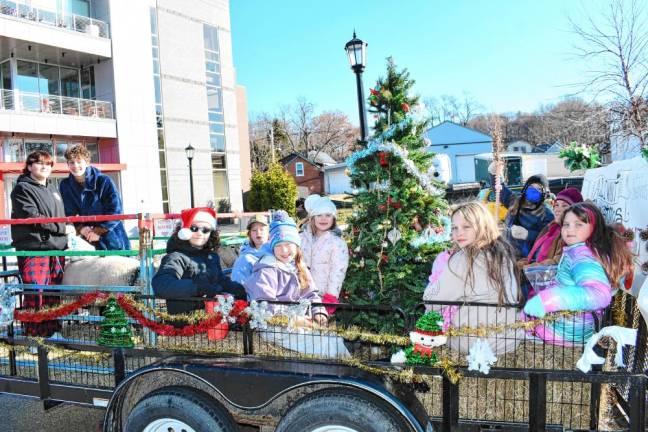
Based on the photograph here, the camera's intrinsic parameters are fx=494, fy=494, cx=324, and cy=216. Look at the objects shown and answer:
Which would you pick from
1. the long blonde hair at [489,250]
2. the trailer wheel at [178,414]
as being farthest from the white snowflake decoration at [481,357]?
the trailer wheel at [178,414]

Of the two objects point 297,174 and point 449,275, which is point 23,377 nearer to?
point 449,275

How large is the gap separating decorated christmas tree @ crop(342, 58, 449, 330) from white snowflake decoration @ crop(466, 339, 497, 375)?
136 centimetres

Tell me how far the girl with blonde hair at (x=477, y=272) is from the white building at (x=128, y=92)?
52.8 ft

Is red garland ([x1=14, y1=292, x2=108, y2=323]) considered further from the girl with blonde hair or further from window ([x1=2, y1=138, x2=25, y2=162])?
window ([x1=2, y1=138, x2=25, y2=162])

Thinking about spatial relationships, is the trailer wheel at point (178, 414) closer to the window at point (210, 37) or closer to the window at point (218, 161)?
the window at point (218, 161)

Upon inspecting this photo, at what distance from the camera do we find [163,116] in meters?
24.2

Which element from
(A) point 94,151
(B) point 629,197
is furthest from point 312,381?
(A) point 94,151

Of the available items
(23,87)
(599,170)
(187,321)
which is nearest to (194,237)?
(187,321)

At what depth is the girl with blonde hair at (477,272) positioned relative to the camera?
2855mm

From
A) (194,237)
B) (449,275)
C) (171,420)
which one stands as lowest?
(171,420)

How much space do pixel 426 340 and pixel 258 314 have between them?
920 millimetres

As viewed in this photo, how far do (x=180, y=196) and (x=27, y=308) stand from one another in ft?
72.8

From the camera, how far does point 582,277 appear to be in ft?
8.43

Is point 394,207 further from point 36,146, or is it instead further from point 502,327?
point 36,146
